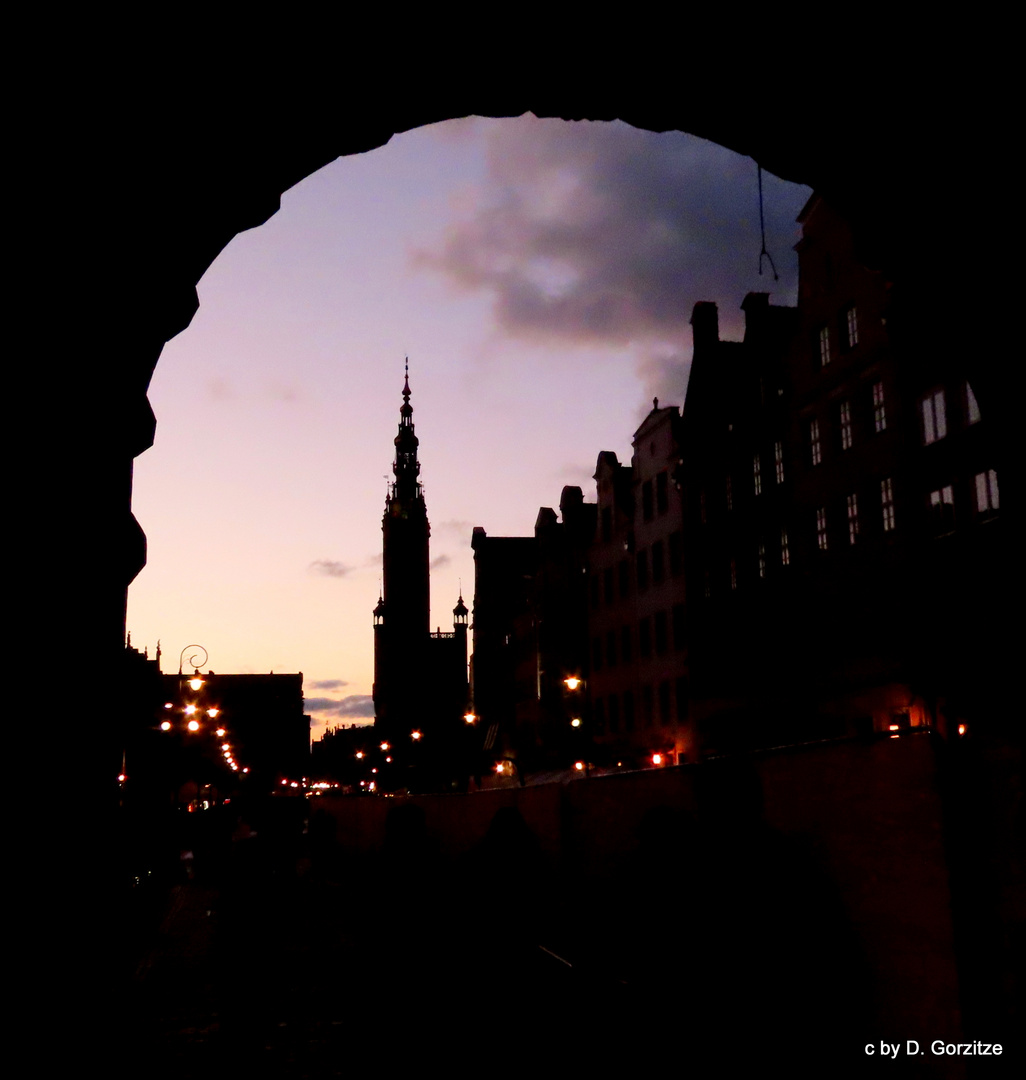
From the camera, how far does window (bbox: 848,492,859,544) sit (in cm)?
3724


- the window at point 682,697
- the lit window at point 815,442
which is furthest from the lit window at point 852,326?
the window at point 682,697

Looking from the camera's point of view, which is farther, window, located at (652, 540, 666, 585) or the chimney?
window, located at (652, 540, 666, 585)

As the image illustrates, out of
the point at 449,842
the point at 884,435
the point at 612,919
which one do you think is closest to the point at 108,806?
the point at 612,919

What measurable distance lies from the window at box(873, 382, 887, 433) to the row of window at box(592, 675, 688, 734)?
16.8 m

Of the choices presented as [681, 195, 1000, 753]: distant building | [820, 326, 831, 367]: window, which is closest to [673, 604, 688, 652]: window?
[681, 195, 1000, 753]: distant building

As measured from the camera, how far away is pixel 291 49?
8.05 m

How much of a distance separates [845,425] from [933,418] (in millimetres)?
5110

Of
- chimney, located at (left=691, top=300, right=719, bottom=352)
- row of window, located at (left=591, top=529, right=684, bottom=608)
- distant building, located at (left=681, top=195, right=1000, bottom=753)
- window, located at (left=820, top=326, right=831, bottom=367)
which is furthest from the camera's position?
row of window, located at (left=591, top=529, right=684, bottom=608)

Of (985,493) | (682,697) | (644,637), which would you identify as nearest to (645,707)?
(644,637)

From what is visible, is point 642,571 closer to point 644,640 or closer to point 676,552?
point 644,640

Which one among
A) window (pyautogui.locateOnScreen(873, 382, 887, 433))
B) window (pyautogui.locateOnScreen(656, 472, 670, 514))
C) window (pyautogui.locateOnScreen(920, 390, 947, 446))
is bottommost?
window (pyautogui.locateOnScreen(920, 390, 947, 446))

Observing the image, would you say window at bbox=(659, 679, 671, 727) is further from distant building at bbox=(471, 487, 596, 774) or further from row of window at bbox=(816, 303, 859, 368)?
row of window at bbox=(816, 303, 859, 368)

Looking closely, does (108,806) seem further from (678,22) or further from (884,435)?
(884,435)

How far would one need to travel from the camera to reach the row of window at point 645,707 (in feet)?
167
